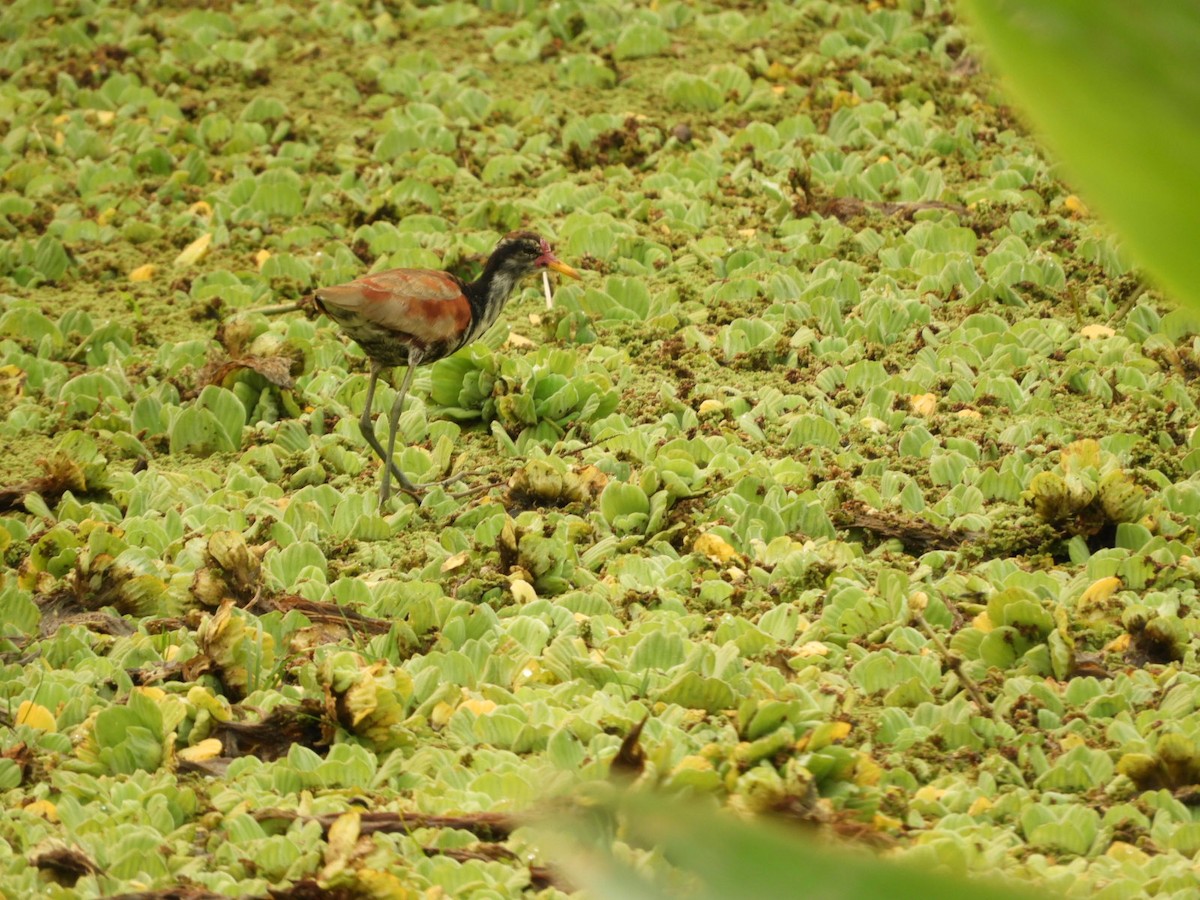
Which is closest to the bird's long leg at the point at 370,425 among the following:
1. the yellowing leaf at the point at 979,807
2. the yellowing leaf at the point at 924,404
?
the yellowing leaf at the point at 924,404

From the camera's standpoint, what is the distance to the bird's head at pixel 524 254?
476cm

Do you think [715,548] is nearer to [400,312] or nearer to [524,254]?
[400,312]

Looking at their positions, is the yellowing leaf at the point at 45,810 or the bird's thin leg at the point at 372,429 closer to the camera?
the yellowing leaf at the point at 45,810

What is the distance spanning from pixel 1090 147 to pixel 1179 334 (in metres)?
4.81

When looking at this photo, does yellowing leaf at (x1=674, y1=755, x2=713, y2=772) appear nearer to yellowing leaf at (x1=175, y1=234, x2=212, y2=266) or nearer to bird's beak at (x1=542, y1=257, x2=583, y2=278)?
bird's beak at (x1=542, y1=257, x2=583, y2=278)

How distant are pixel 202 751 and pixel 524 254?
2271 mm

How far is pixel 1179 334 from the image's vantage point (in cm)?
483

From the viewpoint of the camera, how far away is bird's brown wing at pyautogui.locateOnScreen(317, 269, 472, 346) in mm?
4223

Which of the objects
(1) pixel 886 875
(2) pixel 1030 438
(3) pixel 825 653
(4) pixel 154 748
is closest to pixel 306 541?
(4) pixel 154 748

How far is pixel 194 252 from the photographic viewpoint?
600 cm

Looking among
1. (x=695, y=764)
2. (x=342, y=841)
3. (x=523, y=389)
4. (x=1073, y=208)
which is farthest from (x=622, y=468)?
(x=1073, y=208)

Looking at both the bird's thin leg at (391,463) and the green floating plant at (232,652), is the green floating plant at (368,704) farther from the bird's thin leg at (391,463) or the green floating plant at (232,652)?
the bird's thin leg at (391,463)

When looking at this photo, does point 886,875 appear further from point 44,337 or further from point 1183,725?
point 44,337

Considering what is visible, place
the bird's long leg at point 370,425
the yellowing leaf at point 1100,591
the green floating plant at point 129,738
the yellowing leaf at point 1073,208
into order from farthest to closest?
the yellowing leaf at point 1073,208 → the bird's long leg at point 370,425 → the yellowing leaf at point 1100,591 → the green floating plant at point 129,738
